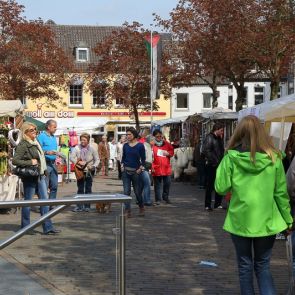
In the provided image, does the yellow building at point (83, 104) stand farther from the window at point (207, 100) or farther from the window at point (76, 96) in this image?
the window at point (207, 100)

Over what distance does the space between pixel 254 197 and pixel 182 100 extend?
58339mm

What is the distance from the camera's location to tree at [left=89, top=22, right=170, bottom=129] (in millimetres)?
49219

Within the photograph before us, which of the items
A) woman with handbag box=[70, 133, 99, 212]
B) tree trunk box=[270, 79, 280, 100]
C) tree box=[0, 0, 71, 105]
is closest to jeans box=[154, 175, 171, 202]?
woman with handbag box=[70, 133, 99, 212]

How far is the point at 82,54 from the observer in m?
63.6

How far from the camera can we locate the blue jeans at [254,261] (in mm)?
5660

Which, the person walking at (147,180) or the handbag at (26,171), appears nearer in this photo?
the handbag at (26,171)

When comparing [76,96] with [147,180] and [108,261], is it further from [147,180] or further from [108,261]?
[108,261]

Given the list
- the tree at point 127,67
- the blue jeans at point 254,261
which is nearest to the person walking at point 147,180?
the blue jeans at point 254,261

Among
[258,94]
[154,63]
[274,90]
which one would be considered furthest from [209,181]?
[258,94]

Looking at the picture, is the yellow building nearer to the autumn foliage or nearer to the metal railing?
the autumn foliage

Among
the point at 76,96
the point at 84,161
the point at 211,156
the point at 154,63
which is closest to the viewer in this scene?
the point at 211,156

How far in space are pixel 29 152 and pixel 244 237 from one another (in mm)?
5449

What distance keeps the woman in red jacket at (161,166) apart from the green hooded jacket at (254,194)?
989 cm

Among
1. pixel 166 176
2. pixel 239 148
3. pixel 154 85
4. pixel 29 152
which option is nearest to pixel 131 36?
pixel 154 85
